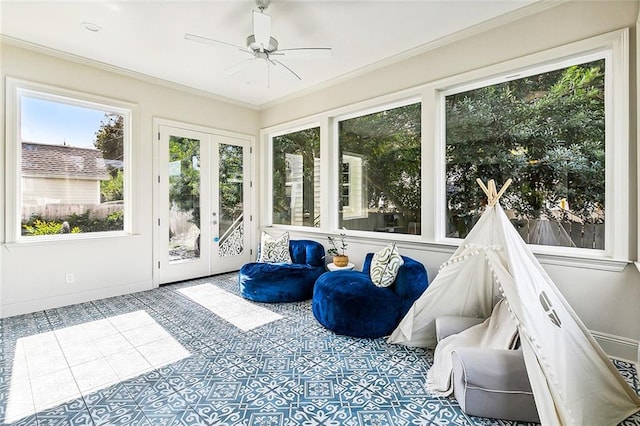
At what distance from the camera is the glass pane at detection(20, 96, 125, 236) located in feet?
12.2

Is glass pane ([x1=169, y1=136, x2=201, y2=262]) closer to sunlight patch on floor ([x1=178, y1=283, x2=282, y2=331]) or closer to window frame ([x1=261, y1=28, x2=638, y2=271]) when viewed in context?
sunlight patch on floor ([x1=178, y1=283, x2=282, y2=331])

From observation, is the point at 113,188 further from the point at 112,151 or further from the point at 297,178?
the point at 297,178

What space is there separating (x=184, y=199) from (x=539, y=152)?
464cm

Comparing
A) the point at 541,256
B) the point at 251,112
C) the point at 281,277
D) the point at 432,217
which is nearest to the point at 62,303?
the point at 281,277

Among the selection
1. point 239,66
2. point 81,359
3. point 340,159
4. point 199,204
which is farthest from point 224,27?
point 81,359

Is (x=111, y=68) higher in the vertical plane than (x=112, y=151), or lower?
higher

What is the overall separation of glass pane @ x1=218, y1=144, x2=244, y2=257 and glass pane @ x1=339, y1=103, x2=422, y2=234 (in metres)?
1.99

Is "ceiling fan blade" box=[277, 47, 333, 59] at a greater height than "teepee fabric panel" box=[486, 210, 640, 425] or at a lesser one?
greater

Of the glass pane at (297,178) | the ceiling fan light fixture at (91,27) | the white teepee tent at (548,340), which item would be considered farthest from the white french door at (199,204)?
the white teepee tent at (548,340)

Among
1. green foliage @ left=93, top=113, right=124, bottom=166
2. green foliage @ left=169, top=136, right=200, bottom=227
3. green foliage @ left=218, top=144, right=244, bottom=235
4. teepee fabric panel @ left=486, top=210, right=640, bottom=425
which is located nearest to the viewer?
teepee fabric panel @ left=486, top=210, right=640, bottom=425

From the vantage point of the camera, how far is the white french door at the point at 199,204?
476 centimetres

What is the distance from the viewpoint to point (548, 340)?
184 centimetres

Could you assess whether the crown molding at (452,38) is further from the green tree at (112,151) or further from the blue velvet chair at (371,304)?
the green tree at (112,151)

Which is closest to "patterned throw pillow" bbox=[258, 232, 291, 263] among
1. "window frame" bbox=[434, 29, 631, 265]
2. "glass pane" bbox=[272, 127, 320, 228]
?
"glass pane" bbox=[272, 127, 320, 228]
